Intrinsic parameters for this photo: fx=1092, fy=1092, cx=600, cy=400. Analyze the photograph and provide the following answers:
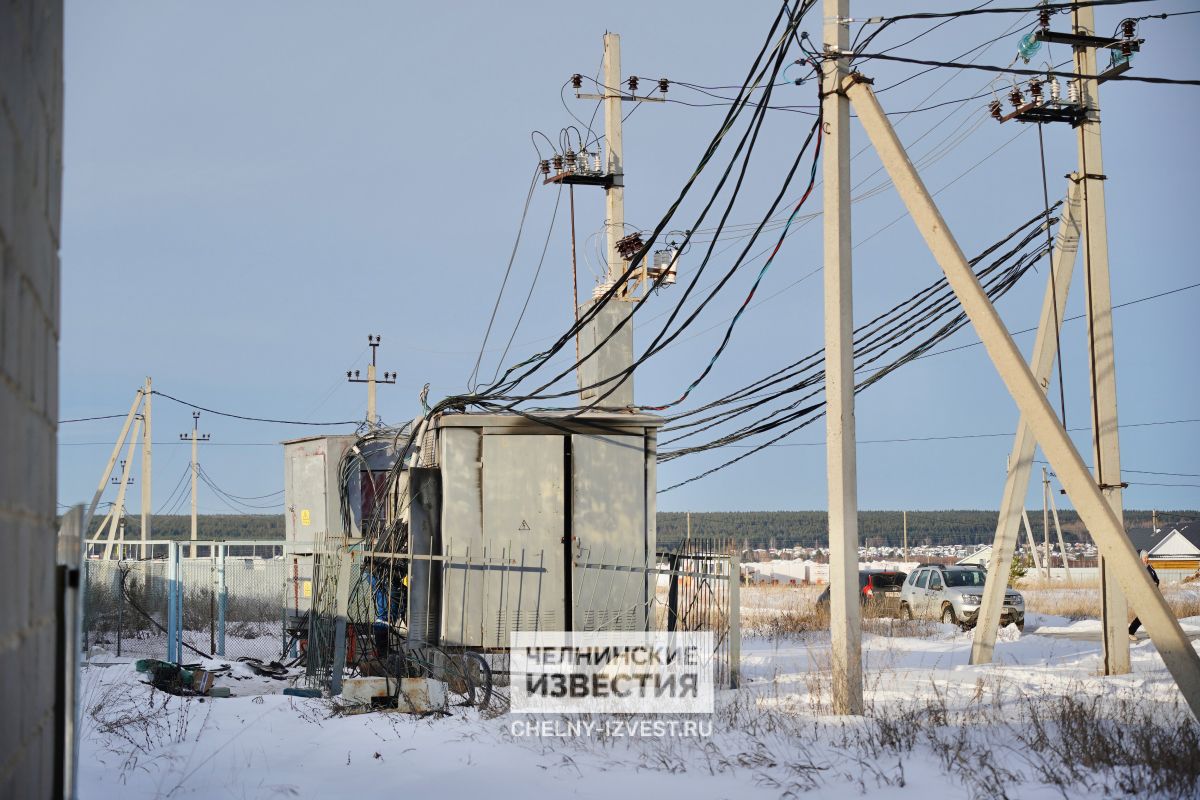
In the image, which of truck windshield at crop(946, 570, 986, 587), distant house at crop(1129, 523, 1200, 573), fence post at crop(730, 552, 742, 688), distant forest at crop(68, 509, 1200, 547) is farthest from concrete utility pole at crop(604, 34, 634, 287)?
distant forest at crop(68, 509, 1200, 547)

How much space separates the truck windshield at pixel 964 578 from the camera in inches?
990

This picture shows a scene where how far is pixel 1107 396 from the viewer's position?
516 inches

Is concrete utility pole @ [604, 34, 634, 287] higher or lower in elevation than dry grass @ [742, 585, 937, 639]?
higher

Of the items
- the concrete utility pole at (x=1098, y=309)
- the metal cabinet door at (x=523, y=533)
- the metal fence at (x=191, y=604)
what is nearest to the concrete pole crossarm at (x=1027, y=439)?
the concrete utility pole at (x=1098, y=309)

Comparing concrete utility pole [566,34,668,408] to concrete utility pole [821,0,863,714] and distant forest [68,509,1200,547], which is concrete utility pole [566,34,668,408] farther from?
distant forest [68,509,1200,547]

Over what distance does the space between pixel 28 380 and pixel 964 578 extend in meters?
25.1

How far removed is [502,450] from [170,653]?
23.9 ft

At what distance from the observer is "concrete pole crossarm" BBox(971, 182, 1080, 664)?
13.4 meters

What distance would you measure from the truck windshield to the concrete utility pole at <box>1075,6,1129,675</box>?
12.3m

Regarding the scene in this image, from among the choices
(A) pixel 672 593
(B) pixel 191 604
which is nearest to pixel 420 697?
(A) pixel 672 593

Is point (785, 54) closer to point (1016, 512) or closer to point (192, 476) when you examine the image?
point (1016, 512)

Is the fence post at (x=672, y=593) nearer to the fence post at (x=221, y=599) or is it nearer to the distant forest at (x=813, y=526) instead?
the fence post at (x=221, y=599)

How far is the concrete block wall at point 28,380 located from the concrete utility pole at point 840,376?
718 centimetres

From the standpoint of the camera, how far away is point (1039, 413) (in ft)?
27.3
